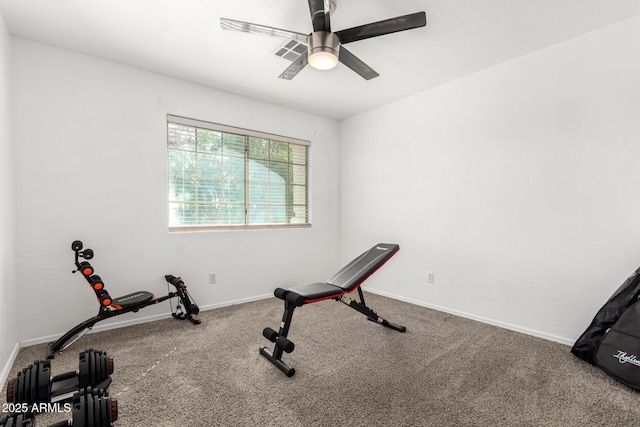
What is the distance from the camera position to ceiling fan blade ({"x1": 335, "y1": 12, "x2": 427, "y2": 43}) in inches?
70.0

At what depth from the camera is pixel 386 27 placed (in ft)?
6.05

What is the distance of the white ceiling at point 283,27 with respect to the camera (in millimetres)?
2129

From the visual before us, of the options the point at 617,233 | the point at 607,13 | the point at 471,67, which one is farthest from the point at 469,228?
the point at 607,13

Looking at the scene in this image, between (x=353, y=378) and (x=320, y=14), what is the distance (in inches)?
90.2

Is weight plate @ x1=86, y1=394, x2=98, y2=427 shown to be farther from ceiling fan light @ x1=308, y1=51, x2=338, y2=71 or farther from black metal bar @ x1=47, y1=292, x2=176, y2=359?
ceiling fan light @ x1=308, y1=51, x2=338, y2=71

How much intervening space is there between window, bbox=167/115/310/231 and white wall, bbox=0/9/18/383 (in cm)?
121

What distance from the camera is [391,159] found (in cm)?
400

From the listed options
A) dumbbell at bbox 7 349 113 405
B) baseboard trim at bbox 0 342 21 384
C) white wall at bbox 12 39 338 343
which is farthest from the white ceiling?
baseboard trim at bbox 0 342 21 384

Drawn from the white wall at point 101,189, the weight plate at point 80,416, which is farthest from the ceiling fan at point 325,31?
the weight plate at point 80,416

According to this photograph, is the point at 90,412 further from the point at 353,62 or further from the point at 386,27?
the point at 353,62

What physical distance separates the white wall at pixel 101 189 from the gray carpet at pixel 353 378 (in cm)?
46

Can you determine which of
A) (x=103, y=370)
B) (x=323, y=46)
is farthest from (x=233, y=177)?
(x=103, y=370)

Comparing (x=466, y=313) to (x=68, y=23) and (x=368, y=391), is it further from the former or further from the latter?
(x=68, y=23)

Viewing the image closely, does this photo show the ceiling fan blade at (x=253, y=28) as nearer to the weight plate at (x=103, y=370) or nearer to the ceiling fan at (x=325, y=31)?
the ceiling fan at (x=325, y=31)
